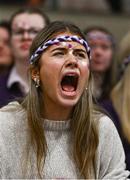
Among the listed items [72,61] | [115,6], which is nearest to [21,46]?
[72,61]

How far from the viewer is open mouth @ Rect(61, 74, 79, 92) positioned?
261 cm

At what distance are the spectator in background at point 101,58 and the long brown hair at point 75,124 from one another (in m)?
1.18

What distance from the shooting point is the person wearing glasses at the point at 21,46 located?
3564 millimetres

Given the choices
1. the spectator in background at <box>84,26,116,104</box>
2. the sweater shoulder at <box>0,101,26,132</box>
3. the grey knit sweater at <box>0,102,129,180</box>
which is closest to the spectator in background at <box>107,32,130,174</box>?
the spectator in background at <box>84,26,116,104</box>

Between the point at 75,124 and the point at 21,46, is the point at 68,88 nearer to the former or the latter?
the point at 75,124

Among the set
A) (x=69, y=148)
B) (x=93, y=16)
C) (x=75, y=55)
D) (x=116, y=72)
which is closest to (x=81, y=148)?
(x=69, y=148)

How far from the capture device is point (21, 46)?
3633 mm

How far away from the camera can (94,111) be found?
2.73 meters

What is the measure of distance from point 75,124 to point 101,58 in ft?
4.88

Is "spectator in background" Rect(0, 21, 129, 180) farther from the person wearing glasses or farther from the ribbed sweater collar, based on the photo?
the person wearing glasses

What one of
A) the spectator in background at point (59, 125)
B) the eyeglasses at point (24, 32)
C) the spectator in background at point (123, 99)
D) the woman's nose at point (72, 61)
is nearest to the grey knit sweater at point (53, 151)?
the spectator in background at point (59, 125)

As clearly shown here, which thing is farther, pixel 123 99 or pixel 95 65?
pixel 95 65

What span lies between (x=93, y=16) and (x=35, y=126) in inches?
141

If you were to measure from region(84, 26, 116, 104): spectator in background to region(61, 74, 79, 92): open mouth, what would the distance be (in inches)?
48.2
